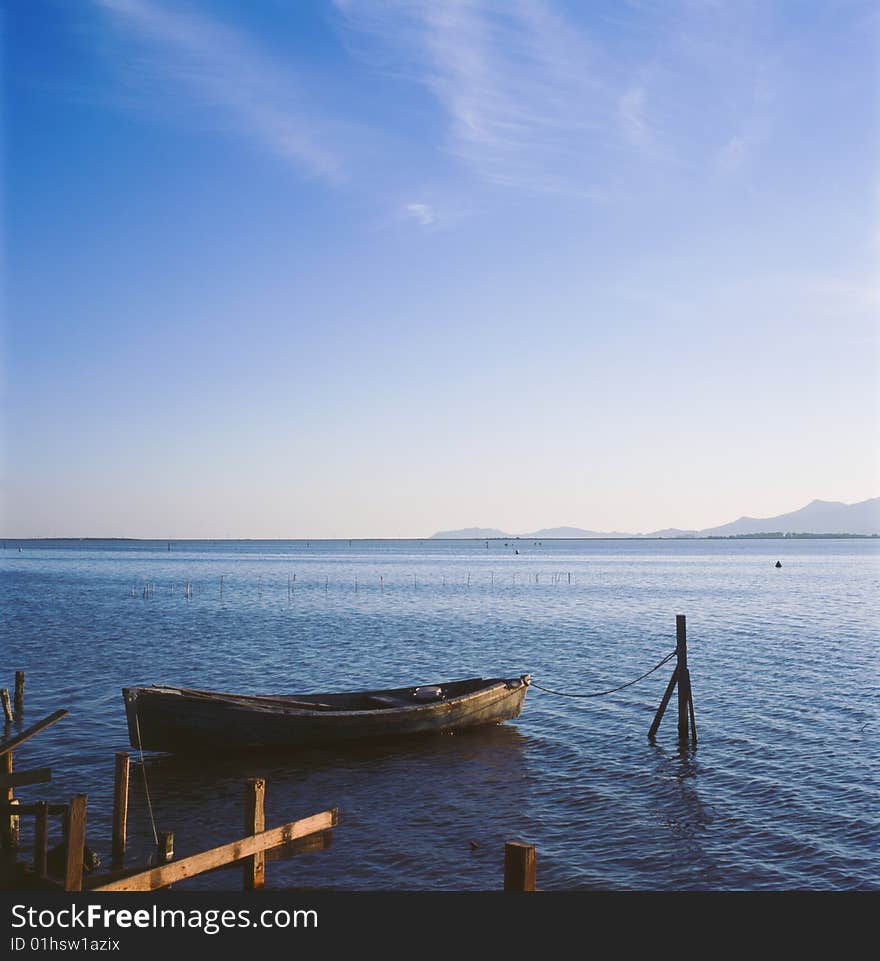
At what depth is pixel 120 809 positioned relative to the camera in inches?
550

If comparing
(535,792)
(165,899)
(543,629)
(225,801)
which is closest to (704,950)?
(165,899)

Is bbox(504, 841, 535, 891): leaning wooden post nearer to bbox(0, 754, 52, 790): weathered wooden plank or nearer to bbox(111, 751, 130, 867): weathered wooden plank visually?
bbox(111, 751, 130, 867): weathered wooden plank

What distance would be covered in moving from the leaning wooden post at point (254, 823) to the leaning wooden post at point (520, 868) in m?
4.17

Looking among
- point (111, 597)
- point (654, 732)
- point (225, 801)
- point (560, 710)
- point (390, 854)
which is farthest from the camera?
point (111, 597)

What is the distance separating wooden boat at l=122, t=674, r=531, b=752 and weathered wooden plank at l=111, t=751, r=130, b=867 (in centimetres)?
692

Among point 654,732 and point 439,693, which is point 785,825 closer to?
point 654,732

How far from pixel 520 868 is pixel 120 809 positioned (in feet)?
27.6

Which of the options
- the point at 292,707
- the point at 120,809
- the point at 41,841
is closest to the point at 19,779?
the point at 41,841

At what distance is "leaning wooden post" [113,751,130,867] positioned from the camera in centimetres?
1367

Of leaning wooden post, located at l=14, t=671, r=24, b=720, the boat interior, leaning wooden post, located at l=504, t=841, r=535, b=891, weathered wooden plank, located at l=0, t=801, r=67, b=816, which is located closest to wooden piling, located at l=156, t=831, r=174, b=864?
weathered wooden plank, located at l=0, t=801, r=67, b=816

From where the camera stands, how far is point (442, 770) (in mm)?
21672

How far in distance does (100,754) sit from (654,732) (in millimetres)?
16798

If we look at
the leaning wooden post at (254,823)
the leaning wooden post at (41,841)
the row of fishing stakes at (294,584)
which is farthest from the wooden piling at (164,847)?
the row of fishing stakes at (294,584)

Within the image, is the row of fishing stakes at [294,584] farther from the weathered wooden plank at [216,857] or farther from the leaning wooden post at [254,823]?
the weathered wooden plank at [216,857]
